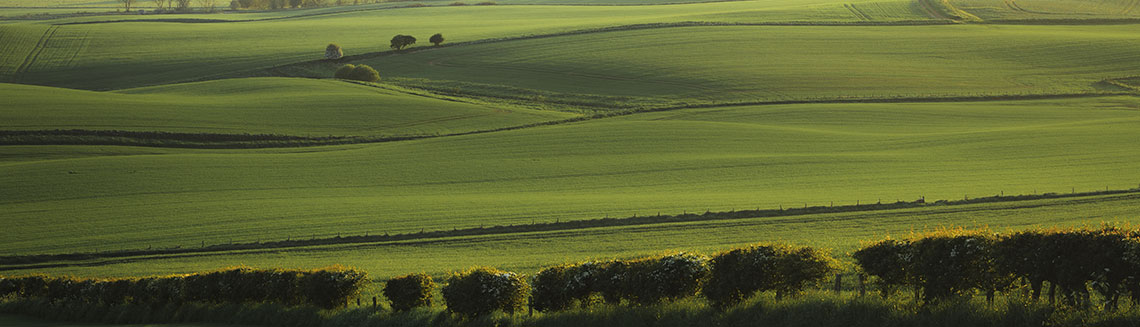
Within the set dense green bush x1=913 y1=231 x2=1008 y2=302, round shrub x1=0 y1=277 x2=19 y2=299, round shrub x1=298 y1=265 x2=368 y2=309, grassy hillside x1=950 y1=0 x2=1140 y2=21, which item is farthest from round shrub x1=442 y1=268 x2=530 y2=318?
grassy hillside x1=950 y1=0 x2=1140 y2=21

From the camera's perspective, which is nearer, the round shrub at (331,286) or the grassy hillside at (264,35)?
the round shrub at (331,286)

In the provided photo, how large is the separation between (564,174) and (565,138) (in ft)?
28.3

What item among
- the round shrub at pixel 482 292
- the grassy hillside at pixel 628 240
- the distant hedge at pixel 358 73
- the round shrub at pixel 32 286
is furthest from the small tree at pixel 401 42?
the round shrub at pixel 482 292

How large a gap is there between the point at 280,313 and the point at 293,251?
36.4 ft

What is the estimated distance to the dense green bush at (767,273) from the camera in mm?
18219

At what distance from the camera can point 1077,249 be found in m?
15.4

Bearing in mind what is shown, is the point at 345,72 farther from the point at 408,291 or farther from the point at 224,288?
the point at 408,291

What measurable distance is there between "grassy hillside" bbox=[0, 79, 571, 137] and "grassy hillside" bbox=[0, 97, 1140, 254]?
4.29m

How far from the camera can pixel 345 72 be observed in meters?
80.5

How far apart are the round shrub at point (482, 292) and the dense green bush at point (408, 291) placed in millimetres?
914

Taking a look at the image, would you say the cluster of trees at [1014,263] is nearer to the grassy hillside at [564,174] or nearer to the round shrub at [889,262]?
the round shrub at [889,262]

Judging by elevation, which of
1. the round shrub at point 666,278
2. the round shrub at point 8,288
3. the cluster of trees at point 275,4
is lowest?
the round shrub at point 8,288

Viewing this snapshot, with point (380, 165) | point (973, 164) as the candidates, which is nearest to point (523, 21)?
point (380, 165)

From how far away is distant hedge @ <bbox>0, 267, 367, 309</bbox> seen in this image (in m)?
21.6
